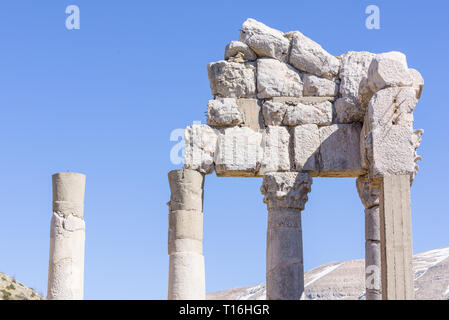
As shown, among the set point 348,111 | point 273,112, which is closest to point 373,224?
point 348,111

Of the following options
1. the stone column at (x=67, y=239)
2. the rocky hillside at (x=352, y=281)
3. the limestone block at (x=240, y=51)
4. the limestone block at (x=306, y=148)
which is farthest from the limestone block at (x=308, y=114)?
the rocky hillside at (x=352, y=281)

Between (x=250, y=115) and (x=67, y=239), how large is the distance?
469 cm

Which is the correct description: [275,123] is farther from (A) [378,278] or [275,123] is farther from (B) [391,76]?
(A) [378,278]

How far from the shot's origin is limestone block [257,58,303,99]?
57.4 ft

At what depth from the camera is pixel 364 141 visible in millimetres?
16547

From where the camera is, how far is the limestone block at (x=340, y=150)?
1728cm

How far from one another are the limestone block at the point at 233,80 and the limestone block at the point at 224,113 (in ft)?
0.74

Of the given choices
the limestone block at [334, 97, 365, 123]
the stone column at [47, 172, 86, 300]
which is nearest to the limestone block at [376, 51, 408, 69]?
the limestone block at [334, 97, 365, 123]

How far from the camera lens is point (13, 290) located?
89.2 feet

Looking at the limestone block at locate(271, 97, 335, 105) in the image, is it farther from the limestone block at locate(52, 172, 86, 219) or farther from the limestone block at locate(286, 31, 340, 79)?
the limestone block at locate(52, 172, 86, 219)

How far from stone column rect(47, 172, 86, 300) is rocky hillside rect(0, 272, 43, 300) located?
9601mm

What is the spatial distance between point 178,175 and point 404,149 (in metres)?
4.56

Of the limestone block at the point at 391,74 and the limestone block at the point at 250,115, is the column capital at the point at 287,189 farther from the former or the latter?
the limestone block at the point at 391,74
